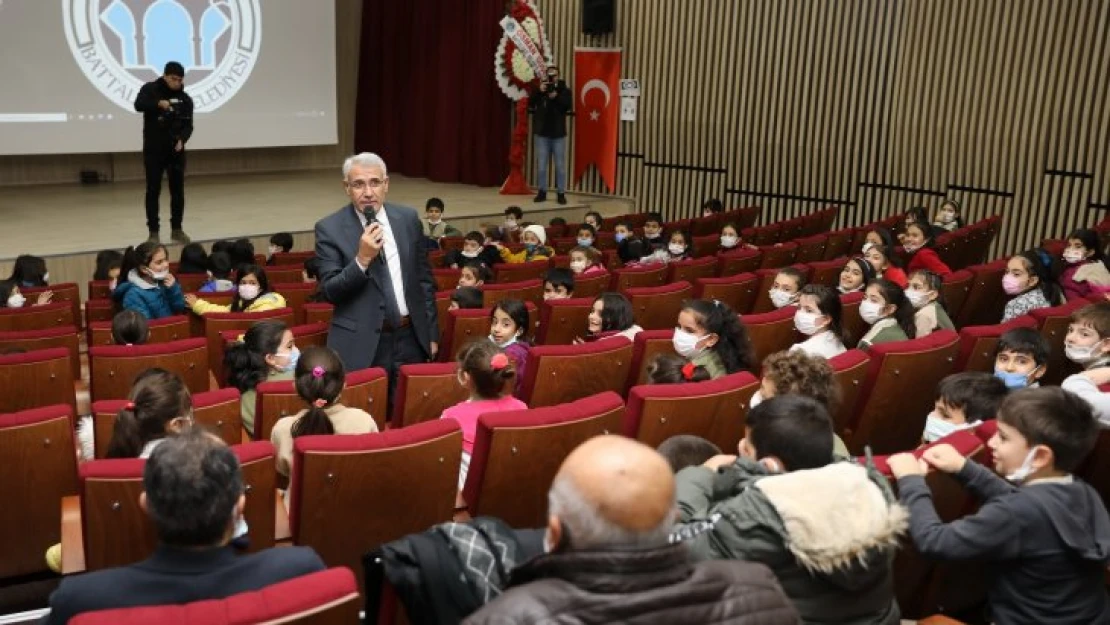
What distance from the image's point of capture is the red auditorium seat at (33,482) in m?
2.71

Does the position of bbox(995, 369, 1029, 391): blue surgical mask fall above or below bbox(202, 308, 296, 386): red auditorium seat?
above

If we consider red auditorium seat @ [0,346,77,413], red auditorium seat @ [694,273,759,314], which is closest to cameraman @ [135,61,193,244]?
red auditorium seat @ [0,346,77,413]

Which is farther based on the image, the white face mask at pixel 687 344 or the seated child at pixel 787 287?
the seated child at pixel 787 287

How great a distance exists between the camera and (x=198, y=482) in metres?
1.78

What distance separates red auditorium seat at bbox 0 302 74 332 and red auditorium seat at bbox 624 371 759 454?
3.49 m

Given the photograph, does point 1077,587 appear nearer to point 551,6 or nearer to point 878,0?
point 878,0

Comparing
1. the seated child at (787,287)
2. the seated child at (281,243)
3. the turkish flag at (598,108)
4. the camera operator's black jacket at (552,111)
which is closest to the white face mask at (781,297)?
the seated child at (787,287)

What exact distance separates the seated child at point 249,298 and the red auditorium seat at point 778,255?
3.38 meters

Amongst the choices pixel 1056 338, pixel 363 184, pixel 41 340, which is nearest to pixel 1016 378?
pixel 1056 338

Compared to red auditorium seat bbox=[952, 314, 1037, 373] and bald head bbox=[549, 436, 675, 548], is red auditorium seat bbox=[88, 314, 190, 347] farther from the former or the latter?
bald head bbox=[549, 436, 675, 548]

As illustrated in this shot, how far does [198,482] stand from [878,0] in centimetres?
1008

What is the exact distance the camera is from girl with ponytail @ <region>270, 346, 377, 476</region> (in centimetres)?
298

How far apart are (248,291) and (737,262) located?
3210 mm

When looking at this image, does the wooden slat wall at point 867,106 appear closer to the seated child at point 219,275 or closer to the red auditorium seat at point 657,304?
the red auditorium seat at point 657,304
